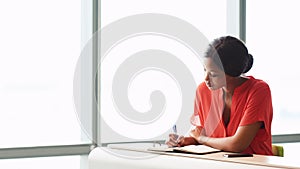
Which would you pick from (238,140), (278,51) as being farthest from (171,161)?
(278,51)

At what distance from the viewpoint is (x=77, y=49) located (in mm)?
4551

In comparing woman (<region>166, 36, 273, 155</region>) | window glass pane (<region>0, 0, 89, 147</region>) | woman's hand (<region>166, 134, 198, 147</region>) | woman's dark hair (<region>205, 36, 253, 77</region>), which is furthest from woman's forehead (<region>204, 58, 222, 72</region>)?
window glass pane (<region>0, 0, 89, 147</region>)

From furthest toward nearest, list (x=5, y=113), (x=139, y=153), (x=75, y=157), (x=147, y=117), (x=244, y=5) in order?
(x=244, y=5) < (x=75, y=157) < (x=5, y=113) < (x=139, y=153) < (x=147, y=117)

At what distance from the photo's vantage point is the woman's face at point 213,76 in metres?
2.96

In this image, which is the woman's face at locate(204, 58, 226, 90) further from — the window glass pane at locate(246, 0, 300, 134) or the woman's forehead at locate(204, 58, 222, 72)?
the window glass pane at locate(246, 0, 300, 134)

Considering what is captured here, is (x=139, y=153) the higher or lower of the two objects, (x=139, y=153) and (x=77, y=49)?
the lower

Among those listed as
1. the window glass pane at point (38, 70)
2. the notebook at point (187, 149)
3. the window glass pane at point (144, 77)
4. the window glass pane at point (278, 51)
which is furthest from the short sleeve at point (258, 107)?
the window glass pane at point (278, 51)

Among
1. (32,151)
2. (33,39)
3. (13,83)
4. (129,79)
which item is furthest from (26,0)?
(129,79)

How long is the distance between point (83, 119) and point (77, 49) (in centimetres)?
185

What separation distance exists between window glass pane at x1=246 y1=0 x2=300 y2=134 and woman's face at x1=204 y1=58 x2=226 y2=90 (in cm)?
224

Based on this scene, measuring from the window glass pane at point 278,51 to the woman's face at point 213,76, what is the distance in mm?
2236

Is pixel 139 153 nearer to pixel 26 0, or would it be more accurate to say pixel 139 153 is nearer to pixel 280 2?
pixel 26 0

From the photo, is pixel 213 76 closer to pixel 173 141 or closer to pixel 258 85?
pixel 258 85

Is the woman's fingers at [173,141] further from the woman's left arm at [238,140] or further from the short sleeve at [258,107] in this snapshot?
the short sleeve at [258,107]
